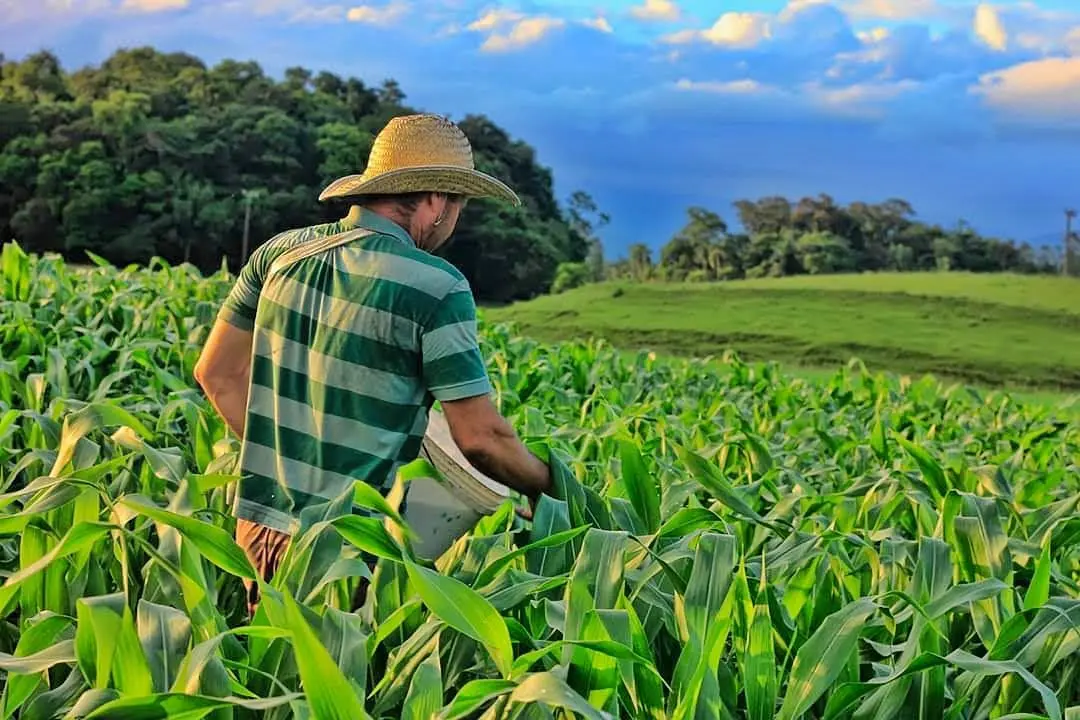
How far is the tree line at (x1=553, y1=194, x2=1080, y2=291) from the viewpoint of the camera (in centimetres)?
2803

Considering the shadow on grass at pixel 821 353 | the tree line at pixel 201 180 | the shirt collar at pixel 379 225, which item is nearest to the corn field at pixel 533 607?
the shirt collar at pixel 379 225

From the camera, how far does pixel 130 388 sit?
3.47 m

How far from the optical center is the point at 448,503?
1.65m

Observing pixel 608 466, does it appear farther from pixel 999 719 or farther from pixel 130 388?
pixel 130 388

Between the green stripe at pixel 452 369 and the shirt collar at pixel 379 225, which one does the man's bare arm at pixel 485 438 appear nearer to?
the green stripe at pixel 452 369

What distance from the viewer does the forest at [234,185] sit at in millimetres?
23281

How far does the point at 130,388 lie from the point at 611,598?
2587 mm

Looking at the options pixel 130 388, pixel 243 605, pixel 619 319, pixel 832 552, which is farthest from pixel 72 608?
pixel 619 319

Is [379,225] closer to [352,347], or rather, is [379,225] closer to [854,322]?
[352,347]

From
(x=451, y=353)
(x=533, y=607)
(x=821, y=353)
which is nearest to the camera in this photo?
(x=533, y=607)

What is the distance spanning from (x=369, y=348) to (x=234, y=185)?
78.3 feet

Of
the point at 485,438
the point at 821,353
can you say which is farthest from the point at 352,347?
the point at 821,353

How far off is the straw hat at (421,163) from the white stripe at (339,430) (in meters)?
0.35

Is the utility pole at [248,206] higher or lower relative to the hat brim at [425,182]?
lower
